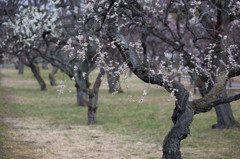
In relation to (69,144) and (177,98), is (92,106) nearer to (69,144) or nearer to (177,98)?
(69,144)

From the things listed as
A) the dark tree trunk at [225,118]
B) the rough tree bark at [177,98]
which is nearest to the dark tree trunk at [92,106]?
the dark tree trunk at [225,118]

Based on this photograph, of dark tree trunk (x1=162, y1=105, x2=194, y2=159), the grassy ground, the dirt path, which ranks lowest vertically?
the dirt path

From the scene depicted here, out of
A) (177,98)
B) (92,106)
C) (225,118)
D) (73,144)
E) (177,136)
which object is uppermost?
(177,98)

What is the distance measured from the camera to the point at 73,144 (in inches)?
400

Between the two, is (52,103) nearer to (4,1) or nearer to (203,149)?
(4,1)

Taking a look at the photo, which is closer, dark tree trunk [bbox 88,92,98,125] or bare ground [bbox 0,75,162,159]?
bare ground [bbox 0,75,162,159]

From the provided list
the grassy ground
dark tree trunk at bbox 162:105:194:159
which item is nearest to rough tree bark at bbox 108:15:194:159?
dark tree trunk at bbox 162:105:194:159

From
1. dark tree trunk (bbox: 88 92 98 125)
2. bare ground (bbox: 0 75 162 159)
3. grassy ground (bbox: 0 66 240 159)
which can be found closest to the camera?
bare ground (bbox: 0 75 162 159)

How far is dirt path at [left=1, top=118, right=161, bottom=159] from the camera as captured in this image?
878 centimetres

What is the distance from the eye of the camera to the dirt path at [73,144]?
878 centimetres

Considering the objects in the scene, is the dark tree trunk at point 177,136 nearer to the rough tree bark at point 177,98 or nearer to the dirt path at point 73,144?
the rough tree bark at point 177,98

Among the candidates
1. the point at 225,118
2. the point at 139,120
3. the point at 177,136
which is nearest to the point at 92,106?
the point at 139,120

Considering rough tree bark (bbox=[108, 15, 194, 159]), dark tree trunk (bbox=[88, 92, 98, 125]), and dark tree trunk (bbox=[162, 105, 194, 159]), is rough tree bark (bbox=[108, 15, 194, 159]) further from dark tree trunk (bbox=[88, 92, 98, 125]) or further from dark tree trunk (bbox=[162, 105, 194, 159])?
dark tree trunk (bbox=[88, 92, 98, 125])

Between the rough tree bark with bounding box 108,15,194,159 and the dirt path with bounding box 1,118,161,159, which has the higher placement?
the rough tree bark with bounding box 108,15,194,159
